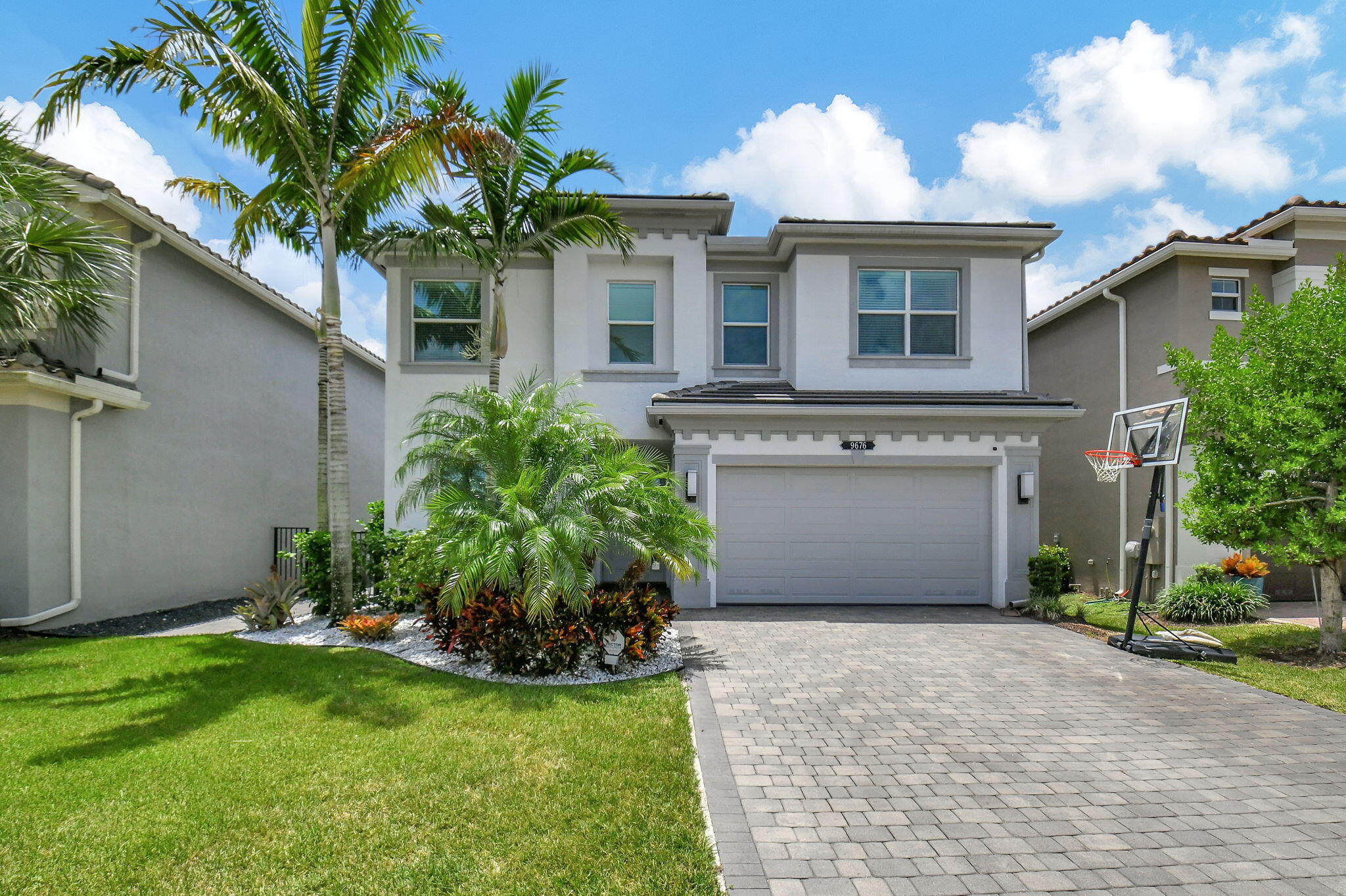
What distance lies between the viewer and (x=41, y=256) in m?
8.15

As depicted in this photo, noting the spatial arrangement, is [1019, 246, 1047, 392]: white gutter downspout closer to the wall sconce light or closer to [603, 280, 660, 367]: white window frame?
the wall sconce light

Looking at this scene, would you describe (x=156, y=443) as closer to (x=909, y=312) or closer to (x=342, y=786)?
(x=342, y=786)

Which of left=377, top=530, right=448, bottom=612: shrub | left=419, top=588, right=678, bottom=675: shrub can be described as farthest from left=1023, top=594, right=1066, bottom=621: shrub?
left=377, top=530, right=448, bottom=612: shrub

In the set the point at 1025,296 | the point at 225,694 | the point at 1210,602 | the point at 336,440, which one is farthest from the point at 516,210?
the point at 1210,602

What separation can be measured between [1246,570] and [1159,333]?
459 cm

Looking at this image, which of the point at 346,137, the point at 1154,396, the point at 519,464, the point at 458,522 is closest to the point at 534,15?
the point at 346,137

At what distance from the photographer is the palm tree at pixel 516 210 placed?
9859 millimetres

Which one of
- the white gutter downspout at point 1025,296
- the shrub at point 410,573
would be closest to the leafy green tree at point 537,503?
the shrub at point 410,573

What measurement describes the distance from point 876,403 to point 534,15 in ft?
26.2

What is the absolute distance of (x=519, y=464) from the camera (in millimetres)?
7785

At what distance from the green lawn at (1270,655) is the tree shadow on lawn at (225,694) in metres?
8.75

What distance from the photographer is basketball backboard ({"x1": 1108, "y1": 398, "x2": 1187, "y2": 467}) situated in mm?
8242

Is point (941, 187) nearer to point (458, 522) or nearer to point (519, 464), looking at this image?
point (519, 464)

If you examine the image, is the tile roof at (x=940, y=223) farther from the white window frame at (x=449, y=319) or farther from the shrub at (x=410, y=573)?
the shrub at (x=410, y=573)
